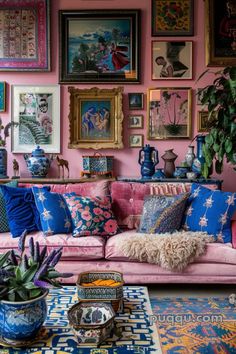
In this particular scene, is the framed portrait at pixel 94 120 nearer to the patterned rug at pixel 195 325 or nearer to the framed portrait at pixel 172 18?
the framed portrait at pixel 172 18

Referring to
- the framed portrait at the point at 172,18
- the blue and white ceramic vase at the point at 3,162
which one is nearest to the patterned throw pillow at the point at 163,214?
the blue and white ceramic vase at the point at 3,162

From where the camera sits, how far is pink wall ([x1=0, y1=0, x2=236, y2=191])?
4.15m

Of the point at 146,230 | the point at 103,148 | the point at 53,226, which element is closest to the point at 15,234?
the point at 53,226

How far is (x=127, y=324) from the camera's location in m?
1.70

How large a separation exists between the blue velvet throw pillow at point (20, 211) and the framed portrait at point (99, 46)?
4.88ft

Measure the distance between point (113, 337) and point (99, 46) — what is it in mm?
3293

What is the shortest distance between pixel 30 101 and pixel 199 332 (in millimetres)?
2940

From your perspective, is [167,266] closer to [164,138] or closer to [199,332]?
[199,332]

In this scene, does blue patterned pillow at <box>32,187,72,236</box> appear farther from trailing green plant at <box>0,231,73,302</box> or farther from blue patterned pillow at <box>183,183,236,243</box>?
trailing green plant at <box>0,231,73,302</box>

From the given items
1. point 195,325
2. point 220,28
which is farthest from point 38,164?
point 220,28

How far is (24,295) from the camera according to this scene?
5.05ft

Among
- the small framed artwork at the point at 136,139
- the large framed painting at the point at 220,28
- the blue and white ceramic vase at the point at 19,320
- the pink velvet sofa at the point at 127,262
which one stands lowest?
the pink velvet sofa at the point at 127,262

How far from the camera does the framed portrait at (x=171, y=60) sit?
415 cm

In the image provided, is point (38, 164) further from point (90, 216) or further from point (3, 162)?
point (90, 216)
